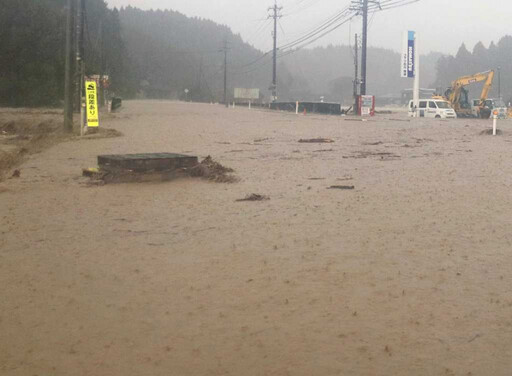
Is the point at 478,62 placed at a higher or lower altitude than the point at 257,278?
higher

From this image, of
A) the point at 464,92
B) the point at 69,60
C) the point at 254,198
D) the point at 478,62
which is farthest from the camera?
the point at 478,62

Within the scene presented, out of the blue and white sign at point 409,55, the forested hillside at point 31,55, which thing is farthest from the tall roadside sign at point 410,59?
the forested hillside at point 31,55

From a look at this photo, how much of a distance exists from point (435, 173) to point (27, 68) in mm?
47284

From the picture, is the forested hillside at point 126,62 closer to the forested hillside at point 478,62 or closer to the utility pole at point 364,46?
the forested hillside at point 478,62

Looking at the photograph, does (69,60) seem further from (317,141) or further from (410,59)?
(410,59)

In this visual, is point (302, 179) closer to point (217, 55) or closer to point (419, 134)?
point (419, 134)

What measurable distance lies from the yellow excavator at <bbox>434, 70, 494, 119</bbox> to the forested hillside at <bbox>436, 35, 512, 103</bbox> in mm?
108188

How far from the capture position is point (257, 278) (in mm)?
6082

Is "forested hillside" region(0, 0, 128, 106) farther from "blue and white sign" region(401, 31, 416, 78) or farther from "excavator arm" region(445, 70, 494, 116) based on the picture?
"excavator arm" region(445, 70, 494, 116)

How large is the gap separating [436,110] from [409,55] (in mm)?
9882

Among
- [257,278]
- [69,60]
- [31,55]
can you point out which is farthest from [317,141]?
[31,55]

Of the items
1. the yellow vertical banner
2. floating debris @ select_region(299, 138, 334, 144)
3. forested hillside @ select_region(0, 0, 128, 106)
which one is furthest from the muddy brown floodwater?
forested hillside @ select_region(0, 0, 128, 106)

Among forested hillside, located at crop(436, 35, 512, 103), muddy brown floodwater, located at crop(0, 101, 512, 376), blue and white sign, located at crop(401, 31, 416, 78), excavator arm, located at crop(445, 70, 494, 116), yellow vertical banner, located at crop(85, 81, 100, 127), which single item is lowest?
muddy brown floodwater, located at crop(0, 101, 512, 376)

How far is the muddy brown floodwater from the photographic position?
170 inches
